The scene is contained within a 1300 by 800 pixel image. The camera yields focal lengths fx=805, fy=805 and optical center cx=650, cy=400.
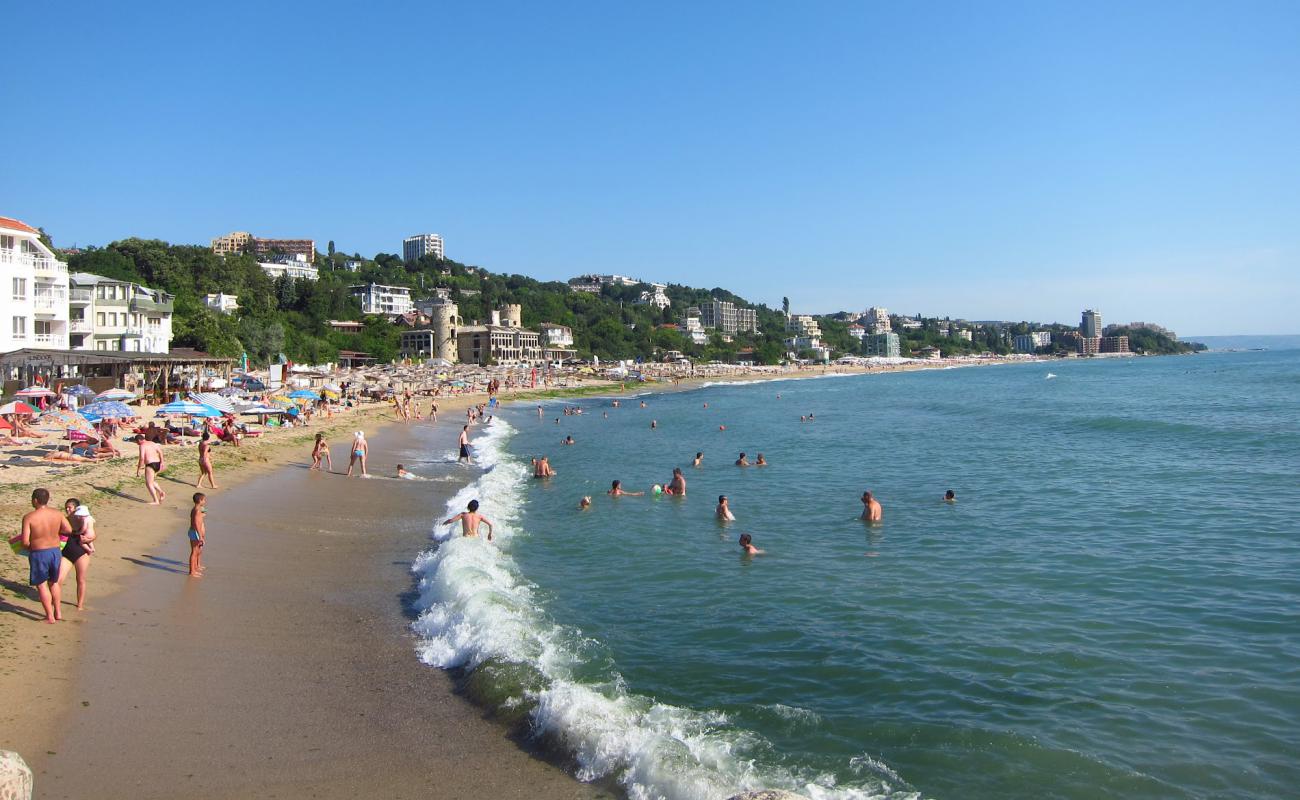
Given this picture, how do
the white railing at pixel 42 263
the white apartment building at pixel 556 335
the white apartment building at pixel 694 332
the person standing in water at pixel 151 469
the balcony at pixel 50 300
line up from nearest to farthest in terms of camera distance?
the person standing in water at pixel 151 469, the white railing at pixel 42 263, the balcony at pixel 50 300, the white apartment building at pixel 556 335, the white apartment building at pixel 694 332

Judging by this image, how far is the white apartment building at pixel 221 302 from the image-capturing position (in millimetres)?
79344

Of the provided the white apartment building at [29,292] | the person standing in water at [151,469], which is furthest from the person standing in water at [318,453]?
the white apartment building at [29,292]

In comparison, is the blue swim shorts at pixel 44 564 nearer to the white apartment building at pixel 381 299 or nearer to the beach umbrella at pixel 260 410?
the beach umbrella at pixel 260 410

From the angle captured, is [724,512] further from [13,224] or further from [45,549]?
[13,224]

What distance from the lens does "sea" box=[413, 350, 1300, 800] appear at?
671 centimetres

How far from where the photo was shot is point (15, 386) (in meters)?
34.3

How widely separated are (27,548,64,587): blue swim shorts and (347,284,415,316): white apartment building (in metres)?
129

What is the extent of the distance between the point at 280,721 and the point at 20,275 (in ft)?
132

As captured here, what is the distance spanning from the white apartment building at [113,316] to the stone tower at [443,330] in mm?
59340

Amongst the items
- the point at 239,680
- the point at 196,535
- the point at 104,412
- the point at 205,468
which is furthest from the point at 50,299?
the point at 239,680

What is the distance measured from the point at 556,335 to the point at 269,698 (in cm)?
13114

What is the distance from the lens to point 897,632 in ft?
32.2

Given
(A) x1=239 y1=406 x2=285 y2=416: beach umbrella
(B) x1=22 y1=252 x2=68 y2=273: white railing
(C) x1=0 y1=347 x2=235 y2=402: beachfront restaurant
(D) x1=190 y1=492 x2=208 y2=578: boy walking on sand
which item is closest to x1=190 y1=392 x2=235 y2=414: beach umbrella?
(A) x1=239 y1=406 x2=285 y2=416: beach umbrella

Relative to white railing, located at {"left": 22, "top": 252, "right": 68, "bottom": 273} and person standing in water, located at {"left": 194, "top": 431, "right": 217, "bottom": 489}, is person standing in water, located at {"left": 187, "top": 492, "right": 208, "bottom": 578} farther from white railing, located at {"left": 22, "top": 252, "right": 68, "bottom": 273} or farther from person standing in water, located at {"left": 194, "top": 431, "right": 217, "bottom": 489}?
white railing, located at {"left": 22, "top": 252, "right": 68, "bottom": 273}
